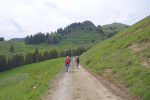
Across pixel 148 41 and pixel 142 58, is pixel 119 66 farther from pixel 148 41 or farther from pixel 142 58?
pixel 148 41

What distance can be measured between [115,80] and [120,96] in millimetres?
8906

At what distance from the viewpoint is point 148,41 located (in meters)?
44.5

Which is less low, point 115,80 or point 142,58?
point 142,58

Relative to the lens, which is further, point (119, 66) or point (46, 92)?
point (119, 66)

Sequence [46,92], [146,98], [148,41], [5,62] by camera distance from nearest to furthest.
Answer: [146,98], [46,92], [148,41], [5,62]

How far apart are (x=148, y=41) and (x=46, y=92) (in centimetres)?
2281

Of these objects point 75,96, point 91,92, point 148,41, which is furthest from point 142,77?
point 148,41

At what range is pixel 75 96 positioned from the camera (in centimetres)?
2392

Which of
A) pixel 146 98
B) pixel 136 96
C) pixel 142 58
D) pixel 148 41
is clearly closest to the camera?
pixel 146 98

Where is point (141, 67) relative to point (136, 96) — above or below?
above

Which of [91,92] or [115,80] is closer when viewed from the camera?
[91,92]

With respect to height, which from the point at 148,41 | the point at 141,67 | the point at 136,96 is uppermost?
the point at 148,41

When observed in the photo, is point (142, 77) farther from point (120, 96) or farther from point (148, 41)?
point (148, 41)

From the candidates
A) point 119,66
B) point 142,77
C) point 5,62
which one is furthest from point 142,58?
point 5,62
